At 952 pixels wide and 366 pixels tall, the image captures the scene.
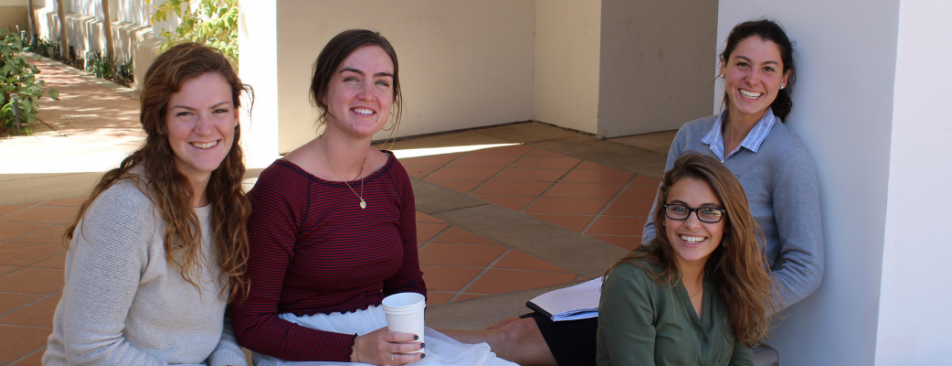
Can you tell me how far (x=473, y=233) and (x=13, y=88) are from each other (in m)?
5.08

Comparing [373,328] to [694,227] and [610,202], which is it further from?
[610,202]

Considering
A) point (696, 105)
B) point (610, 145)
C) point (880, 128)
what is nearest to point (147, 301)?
point (880, 128)

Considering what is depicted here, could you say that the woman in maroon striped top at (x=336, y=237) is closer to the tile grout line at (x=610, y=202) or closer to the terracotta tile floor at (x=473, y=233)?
the terracotta tile floor at (x=473, y=233)

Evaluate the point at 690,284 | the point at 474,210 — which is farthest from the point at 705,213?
the point at 474,210

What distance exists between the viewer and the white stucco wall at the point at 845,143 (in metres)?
1.76

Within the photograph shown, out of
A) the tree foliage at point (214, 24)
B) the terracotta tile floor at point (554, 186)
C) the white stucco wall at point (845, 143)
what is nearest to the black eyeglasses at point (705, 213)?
the white stucco wall at point (845, 143)

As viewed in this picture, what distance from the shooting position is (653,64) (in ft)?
22.5

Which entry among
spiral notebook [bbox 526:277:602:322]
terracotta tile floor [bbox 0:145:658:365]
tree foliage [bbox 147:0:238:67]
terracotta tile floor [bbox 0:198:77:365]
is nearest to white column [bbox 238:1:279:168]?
tree foliage [bbox 147:0:238:67]

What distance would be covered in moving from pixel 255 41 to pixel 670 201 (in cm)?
490

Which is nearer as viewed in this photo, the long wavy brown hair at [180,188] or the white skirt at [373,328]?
the long wavy brown hair at [180,188]

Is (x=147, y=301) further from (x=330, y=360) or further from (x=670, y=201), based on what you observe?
(x=670, y=201)

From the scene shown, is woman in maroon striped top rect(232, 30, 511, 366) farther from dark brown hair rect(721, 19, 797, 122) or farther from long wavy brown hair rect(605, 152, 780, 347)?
dark brown hair rect(721, 19, 797, 122)

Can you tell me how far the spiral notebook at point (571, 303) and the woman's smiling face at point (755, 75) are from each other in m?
0.65

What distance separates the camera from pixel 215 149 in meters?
1.55
